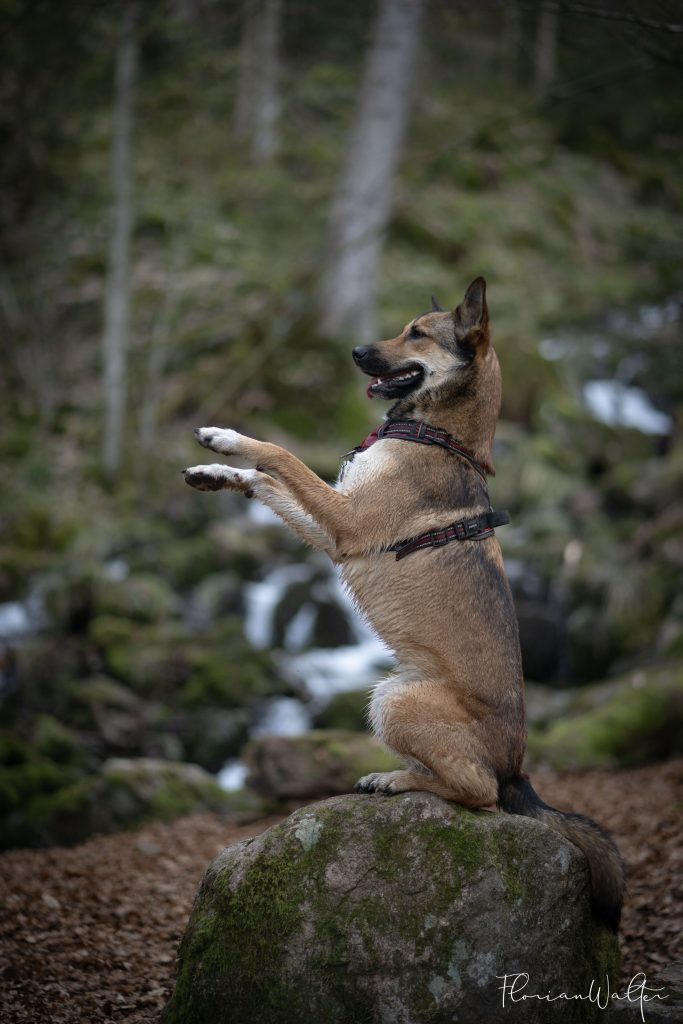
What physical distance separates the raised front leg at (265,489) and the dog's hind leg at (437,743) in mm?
974

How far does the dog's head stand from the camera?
16.0ft

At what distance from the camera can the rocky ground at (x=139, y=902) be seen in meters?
4.56

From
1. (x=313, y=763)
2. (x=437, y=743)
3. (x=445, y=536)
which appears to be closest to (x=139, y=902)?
Answer: (x=313, y=763)

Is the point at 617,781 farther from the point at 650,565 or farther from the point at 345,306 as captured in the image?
the point at 345,306

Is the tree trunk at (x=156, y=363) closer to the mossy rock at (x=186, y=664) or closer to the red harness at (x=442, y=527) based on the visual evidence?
the mossy rock at (x=186, y=664)

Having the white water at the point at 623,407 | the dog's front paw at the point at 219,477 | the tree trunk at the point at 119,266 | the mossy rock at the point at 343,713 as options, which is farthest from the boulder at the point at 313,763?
the white water at the point at 623,407

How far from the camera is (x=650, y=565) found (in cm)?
1220

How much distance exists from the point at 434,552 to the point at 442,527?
0.15 meters

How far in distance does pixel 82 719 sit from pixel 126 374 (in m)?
6.80

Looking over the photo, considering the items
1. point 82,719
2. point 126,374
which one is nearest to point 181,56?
point 126,374

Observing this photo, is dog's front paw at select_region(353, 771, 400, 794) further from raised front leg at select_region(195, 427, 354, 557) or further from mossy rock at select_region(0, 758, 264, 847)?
mossy rock at select_region(0, 758, 264, 847)

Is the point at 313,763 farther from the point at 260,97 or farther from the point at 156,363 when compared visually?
the point at 260,97

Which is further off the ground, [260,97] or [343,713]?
[260,97]

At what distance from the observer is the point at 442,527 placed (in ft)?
15.0
